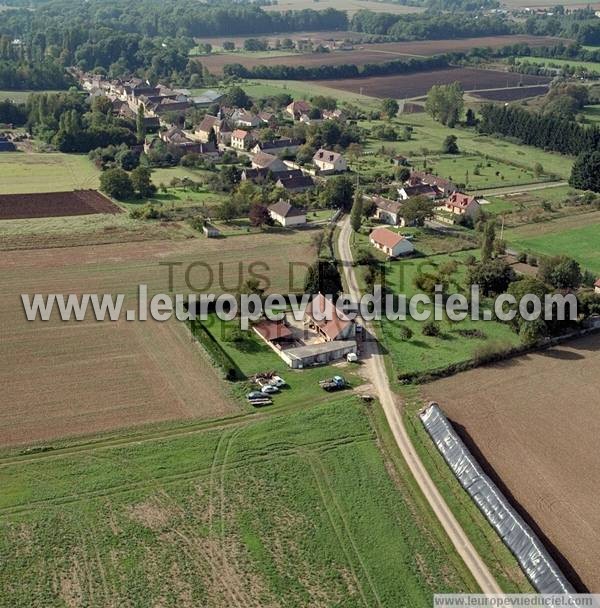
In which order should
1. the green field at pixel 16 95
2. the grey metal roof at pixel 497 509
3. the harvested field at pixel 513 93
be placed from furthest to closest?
the harvested field at pixel 513 93 < the green field at pixel 16 95 < the grey metal roof at pixel 497 509

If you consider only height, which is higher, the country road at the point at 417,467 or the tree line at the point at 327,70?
the tree line at the point at 327,70

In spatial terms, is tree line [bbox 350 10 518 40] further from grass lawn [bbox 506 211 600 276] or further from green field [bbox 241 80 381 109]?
grass lawn [bbox 506 211 600 276]

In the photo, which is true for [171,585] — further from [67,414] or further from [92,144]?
[92,144]

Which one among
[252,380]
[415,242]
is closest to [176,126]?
[415,242]

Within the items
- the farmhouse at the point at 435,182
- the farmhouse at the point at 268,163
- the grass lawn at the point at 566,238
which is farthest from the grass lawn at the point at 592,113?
the farmhouse at the point at 268,163

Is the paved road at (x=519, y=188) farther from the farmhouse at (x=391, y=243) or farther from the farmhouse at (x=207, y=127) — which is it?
the farmhouse at (x=207, y=127)
